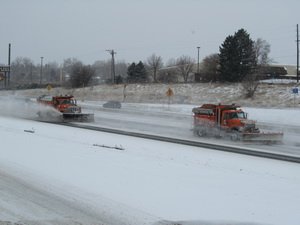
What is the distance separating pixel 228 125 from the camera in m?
21.3

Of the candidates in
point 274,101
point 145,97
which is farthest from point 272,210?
point 145,97

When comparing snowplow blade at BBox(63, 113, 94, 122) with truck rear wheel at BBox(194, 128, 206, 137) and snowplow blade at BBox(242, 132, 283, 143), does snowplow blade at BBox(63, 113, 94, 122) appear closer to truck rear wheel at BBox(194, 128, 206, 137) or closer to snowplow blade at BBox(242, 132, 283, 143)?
truck rear wheel at BBox(194, 128, 206, 137)

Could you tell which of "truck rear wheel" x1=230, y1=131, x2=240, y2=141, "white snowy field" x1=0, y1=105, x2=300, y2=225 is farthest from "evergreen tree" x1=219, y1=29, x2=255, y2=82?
"white snowy field" x1=0, y1=105, x2=300, y2=225

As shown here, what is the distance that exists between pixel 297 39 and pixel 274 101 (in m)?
20.3

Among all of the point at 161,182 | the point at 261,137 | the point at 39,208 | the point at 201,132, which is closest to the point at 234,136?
the point at 261,137

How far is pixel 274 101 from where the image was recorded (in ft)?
149

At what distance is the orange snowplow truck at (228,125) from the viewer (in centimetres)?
1972

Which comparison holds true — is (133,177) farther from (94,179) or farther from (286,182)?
(286,182)

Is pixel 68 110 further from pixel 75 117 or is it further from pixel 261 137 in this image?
pixel 261 137

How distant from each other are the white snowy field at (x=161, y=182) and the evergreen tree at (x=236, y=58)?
49.2 metres

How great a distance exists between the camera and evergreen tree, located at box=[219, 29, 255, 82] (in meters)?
61.8

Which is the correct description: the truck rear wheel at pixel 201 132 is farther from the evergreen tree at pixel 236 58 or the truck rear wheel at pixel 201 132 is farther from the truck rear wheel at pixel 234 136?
the evergreen tree at pixel 236 58

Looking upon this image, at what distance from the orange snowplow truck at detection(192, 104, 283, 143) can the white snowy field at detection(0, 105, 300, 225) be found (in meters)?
5.79

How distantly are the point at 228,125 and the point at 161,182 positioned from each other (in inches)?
503
